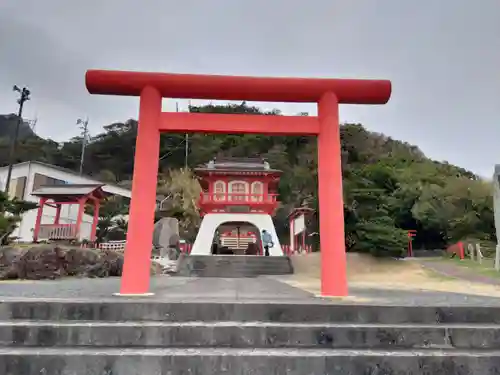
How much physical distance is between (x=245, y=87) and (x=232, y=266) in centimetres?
936

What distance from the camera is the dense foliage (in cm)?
1524

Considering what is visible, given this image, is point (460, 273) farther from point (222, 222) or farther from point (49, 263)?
point (49, 263)

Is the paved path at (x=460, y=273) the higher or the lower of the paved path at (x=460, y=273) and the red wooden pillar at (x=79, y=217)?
the lower

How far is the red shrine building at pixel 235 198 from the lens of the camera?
1616 centimetres

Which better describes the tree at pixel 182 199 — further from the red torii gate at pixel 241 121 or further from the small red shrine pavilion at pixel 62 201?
the red torii gate at pixel 241 121

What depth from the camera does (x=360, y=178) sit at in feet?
61.7

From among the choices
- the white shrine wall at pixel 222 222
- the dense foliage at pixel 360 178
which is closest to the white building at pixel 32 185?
the dense foliage at pixel 360 178

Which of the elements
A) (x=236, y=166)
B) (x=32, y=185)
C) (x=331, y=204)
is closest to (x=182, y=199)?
(x=32, y=185)

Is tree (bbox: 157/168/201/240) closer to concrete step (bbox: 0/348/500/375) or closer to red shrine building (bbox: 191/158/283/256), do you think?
red shrine building (bbox: 191/158/283/256)

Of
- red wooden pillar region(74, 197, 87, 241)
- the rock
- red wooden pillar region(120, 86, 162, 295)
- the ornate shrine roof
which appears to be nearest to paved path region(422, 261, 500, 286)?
the ornate shrine roof

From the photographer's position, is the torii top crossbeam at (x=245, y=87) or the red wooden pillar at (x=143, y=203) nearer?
the red wooden pillar at (x=143, y=203)

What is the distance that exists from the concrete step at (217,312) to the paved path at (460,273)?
24.1 feet

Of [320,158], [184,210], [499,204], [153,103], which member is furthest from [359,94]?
[184,210]

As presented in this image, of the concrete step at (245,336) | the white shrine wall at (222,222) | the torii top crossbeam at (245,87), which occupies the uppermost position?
the torii top crossbeam at (245,87)
